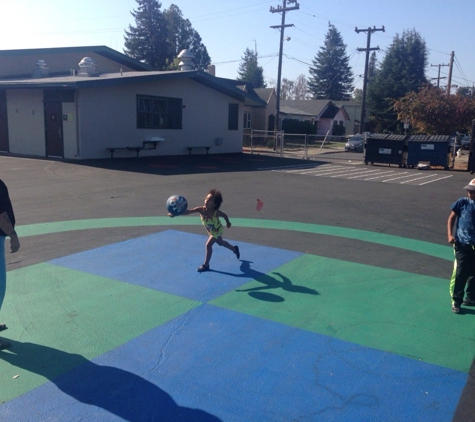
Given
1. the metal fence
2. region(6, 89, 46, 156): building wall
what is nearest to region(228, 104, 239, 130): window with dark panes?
the metal fence

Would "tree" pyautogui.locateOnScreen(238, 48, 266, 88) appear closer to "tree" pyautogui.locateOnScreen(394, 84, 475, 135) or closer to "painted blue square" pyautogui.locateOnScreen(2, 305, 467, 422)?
"tree" pyautogui.locateOnScreen(394, 84, 475, 135)

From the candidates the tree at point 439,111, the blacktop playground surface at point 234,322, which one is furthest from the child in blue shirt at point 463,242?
the tree at point 439,111

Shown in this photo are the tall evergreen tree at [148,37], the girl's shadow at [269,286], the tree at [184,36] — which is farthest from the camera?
the tree at [184,36]

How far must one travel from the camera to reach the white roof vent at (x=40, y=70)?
26969 mm

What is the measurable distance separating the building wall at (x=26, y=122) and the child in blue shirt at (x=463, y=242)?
70.3 ft

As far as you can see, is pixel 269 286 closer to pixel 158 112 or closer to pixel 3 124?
pixel 158 112

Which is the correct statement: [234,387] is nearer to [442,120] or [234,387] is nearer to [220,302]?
[220,302]

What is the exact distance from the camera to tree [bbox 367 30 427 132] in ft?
202

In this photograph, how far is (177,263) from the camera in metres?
7.11

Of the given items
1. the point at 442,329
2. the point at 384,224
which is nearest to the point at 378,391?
the point at 442,329

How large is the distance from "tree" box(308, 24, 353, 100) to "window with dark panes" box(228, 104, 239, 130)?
179 feet

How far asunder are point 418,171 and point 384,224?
15545 mm

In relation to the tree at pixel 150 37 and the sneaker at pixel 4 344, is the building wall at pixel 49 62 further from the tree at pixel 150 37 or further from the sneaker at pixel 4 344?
the tree at pixel 150 37

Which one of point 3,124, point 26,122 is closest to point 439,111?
point 26,122
